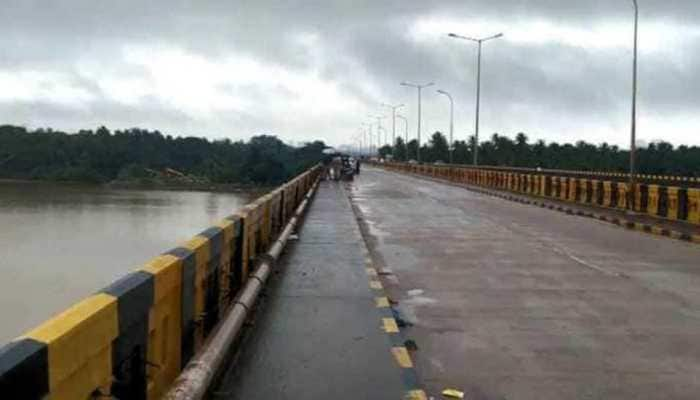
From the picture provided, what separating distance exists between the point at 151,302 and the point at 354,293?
228 inches

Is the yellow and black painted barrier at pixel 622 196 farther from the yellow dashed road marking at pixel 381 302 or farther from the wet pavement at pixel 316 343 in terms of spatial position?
the yellow dashed road marking at pixel 381 302

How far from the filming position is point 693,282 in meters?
12.4

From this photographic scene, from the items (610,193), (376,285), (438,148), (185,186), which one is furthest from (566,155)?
(376,285)

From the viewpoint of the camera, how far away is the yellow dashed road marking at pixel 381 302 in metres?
9.64

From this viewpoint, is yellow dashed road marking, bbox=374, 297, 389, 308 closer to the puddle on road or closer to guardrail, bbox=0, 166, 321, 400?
the puddle on road

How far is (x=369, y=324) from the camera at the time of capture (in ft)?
28.2

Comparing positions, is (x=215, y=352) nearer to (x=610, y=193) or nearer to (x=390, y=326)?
(x=390, y=326)

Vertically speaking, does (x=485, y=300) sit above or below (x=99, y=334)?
below

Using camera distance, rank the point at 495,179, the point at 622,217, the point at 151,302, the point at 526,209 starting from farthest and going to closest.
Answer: the point at 495,179, the point at 526,209, the point at 622,217, the point at 151,302

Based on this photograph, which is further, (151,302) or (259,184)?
(259,184)

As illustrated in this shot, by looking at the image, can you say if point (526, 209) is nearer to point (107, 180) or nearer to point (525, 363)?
point (525, 363)

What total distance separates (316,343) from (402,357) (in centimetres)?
93

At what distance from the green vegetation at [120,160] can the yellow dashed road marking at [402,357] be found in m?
42.8

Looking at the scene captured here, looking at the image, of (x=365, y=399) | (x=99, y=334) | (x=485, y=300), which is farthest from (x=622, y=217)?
(x=99, y=334)
